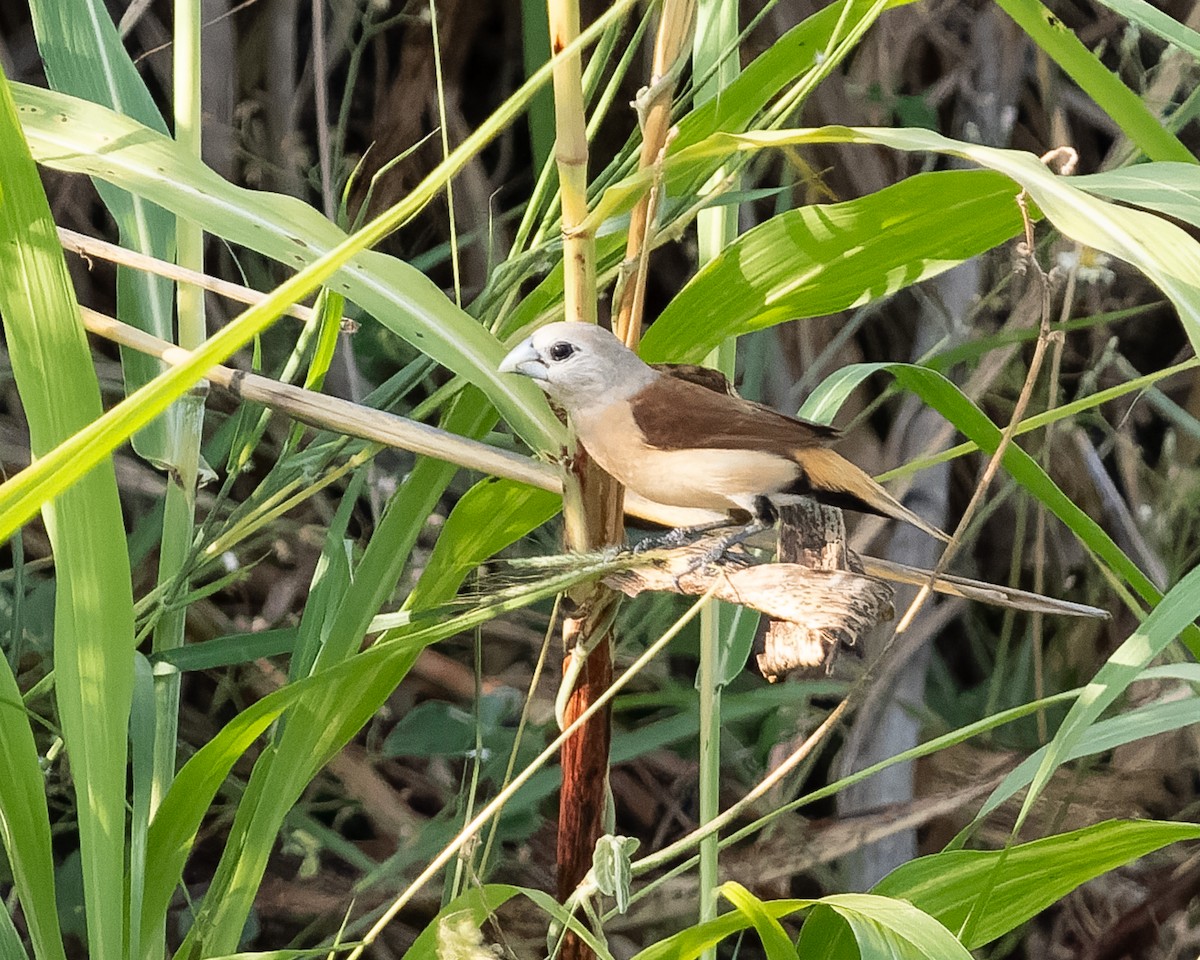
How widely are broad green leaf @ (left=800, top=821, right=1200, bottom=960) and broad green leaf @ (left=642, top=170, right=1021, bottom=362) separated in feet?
1.10

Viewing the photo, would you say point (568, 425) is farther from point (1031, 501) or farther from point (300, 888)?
point (1031, 501)

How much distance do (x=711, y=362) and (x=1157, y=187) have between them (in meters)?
0.34

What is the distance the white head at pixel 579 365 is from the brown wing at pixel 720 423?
40mm

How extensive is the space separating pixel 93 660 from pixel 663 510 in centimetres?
37

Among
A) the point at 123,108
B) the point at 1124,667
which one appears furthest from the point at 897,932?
the point at 123,108

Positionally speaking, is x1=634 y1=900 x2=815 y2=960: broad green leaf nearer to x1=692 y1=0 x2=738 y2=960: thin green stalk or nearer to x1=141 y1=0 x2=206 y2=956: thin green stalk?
x1=692 y1=0 x2=738 y2=960: thin green stalk

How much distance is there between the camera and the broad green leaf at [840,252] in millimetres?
662

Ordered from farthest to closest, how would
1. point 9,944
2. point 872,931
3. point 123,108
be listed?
point 123,108 → point 9,944 → point 872,931

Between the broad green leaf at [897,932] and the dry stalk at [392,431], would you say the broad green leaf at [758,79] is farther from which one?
the broad green leaf at [897,932]

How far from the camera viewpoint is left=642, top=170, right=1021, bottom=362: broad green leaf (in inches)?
26.0

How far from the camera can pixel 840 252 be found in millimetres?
684

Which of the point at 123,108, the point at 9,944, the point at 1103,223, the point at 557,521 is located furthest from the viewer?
the point at 557,521

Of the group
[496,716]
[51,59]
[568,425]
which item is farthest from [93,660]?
[496,716]

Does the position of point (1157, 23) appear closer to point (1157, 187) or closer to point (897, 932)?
point (1157, 187)
